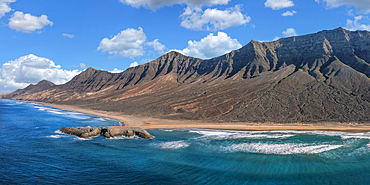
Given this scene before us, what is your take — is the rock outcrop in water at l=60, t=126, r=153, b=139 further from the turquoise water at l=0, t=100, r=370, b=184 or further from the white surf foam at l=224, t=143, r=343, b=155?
the white surf foam at l=224, t=143, r=343, b=155

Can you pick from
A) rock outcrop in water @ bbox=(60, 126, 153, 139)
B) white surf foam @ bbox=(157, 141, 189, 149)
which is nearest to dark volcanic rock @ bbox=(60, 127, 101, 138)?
rock outcrop in water @ bbox=(60, 126, 153, 139)

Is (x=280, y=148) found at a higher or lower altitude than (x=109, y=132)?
lower

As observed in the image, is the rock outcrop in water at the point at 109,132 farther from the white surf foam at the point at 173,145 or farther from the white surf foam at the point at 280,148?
the white surf foam at the point at 280,148

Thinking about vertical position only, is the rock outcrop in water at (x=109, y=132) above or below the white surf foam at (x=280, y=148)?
above

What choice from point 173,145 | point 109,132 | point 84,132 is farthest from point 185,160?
point 84,132

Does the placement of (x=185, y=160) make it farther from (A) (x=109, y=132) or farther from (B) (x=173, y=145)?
(A) (x=109, y=132)

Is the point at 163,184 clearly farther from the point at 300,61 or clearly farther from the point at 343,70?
the point at 300,61

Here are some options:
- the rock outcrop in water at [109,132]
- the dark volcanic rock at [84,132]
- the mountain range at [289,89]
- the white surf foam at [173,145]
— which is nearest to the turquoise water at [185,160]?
the white surf foam at [173,145]
